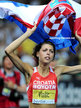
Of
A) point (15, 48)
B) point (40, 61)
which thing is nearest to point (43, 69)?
point (40, 61)

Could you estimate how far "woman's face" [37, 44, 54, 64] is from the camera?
16.5 feet

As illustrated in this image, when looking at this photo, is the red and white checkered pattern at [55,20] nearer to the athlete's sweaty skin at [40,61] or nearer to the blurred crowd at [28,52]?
the athlete's sweaty skin at [40,61]

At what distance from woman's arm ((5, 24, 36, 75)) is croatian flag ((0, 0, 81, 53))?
0.34 metres

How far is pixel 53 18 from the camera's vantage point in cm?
536

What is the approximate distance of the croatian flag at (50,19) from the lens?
209 inches

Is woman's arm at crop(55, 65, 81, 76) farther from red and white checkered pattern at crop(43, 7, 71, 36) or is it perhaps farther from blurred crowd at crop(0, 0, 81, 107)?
blurred crowd at crop(0, 0, 81, 107)

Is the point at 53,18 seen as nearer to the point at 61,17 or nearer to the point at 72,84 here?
the point at 61,17

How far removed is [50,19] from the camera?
5.36 m

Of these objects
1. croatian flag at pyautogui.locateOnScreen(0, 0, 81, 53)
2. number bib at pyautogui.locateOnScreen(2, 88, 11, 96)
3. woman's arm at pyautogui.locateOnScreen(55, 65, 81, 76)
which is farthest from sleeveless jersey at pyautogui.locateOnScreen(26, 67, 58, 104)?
number bib at pyautogui.locateOnScreen(2, 88, 11, 96)

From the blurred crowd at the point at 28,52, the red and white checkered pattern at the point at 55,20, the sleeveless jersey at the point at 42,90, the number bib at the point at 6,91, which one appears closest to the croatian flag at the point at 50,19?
the red and white checkered pattern at the point at 55,20

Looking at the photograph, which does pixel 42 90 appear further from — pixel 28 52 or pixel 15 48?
pixel 28 52

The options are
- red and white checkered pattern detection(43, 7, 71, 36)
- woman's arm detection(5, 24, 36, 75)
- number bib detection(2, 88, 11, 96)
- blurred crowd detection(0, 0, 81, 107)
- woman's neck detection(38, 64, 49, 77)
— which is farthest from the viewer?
blurred crowd detection(0, 0, 81, 107)

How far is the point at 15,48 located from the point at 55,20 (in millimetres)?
839

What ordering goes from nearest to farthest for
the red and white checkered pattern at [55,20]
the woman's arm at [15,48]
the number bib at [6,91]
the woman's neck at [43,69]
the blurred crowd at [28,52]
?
the woman's arm at [15,48]
the woman's neck at [43,69]
the red and white checkered pattern at [55,20]
the number bib at [6,91]
the blurred crowd at [28,52]
